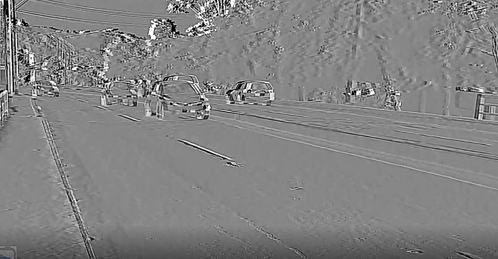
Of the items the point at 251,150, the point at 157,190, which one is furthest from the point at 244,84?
the point at 157,190

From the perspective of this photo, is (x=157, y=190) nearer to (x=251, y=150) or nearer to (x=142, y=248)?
(x=142, y=248)

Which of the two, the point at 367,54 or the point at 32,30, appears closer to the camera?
the point at 367,54

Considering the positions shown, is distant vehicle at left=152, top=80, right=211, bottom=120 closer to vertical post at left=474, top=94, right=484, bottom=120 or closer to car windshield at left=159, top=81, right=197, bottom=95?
car windshield at left=159, top=81, right=197, bottom=95

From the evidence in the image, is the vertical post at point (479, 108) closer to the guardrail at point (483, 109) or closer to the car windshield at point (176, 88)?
the guardrail at point (483, 109)

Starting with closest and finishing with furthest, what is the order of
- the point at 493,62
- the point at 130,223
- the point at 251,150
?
the point at 130,223 < the point at 251,150 < the point at 493,62

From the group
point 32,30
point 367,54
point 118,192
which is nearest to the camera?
point 118,192

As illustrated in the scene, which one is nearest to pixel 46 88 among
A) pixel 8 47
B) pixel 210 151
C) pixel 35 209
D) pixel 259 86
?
pixel 8 47

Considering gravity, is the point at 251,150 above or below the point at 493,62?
below

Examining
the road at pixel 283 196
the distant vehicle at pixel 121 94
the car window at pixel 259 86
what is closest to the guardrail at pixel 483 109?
the road at pixel 283 196
